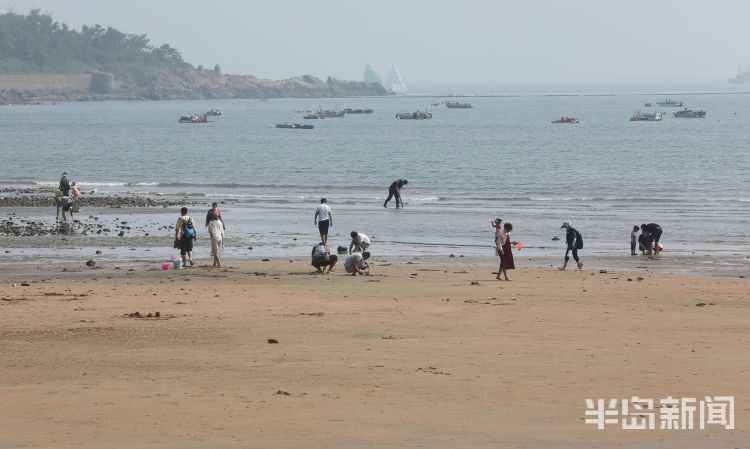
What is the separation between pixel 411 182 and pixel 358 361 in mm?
47913

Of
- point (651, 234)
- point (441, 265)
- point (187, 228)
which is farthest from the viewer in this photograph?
point (651, 234)

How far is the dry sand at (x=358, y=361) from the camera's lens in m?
10.8

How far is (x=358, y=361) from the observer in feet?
46.8

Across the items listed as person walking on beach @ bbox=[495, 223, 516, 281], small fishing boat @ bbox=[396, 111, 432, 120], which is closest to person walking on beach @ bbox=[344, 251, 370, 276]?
person walking on beach @ bbox=[495, 223, 516, 281]

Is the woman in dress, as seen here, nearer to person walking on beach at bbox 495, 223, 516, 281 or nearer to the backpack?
the backpack

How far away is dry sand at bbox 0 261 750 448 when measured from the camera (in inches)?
426

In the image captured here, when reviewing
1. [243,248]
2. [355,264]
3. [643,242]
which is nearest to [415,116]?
[243,248]

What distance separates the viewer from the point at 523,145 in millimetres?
99875

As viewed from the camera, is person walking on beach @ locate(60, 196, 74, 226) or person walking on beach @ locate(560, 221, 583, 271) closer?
person walking on beach @ locate(560, 221, 583, 271)

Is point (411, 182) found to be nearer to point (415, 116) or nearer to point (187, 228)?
point (187, 228)

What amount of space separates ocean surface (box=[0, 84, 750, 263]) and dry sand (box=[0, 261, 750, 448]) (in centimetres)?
885

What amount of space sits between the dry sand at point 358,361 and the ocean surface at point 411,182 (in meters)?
8.85

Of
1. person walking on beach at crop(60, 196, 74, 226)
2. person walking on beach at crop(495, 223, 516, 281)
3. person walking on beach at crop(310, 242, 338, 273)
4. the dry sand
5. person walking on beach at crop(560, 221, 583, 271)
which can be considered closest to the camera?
the dry sand

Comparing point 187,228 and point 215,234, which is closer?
point 187,228
